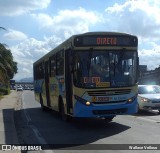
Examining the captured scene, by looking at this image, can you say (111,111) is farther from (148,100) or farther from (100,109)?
(148,100)

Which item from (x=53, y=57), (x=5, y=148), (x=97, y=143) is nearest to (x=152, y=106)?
(x=53, y=57)

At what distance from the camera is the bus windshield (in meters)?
14.0

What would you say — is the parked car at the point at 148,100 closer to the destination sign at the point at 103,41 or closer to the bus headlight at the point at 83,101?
the destination sign at the point at 103,41

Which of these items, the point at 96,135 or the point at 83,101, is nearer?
the point at 96,135

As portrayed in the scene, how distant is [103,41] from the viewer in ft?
47.0

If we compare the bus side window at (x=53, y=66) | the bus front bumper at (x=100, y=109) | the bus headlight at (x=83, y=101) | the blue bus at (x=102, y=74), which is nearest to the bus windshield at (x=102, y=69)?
the blue bus at (x=102, y=74)

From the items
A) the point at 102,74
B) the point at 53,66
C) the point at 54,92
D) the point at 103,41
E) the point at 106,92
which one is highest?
the point at 103,41

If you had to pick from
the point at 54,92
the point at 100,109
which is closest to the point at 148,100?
the point at 54,92

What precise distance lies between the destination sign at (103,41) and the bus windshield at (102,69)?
0.95 feet

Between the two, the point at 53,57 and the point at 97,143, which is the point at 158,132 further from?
the point at 53,57

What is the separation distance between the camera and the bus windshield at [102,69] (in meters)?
14.0

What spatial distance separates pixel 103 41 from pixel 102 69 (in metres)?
1.03

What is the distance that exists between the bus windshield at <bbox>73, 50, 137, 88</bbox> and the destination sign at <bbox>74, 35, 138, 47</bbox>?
29cm

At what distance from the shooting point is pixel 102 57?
1420 cm
